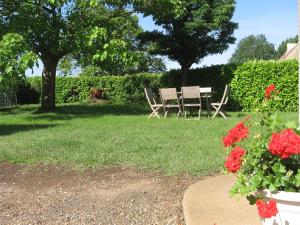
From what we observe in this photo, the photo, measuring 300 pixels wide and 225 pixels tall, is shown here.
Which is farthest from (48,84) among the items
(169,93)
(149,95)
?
(169,93)

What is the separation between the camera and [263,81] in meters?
16.6

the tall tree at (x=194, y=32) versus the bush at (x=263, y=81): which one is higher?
the tall tree at (x=194, y=32)

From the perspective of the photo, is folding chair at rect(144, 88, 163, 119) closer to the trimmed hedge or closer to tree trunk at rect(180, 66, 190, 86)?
the trimmed hedge

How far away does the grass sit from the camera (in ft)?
21.7

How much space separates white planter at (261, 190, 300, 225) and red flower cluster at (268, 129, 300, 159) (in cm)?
23

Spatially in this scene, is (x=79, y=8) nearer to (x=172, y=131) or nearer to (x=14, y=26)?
(x=14, y=26)

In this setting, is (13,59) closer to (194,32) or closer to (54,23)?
(54,23)

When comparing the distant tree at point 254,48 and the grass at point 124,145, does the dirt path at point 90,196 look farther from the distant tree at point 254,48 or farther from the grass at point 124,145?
the distant tree at point 254,48

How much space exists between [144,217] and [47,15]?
12462mm

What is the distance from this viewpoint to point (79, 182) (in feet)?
18.8

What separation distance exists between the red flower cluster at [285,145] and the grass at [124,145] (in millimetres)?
3205

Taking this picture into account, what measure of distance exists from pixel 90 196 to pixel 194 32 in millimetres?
14676

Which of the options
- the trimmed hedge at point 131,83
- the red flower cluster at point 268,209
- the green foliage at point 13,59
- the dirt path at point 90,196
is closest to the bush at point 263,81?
the trimmed hedge at point 131,83

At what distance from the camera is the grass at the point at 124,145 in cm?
662
